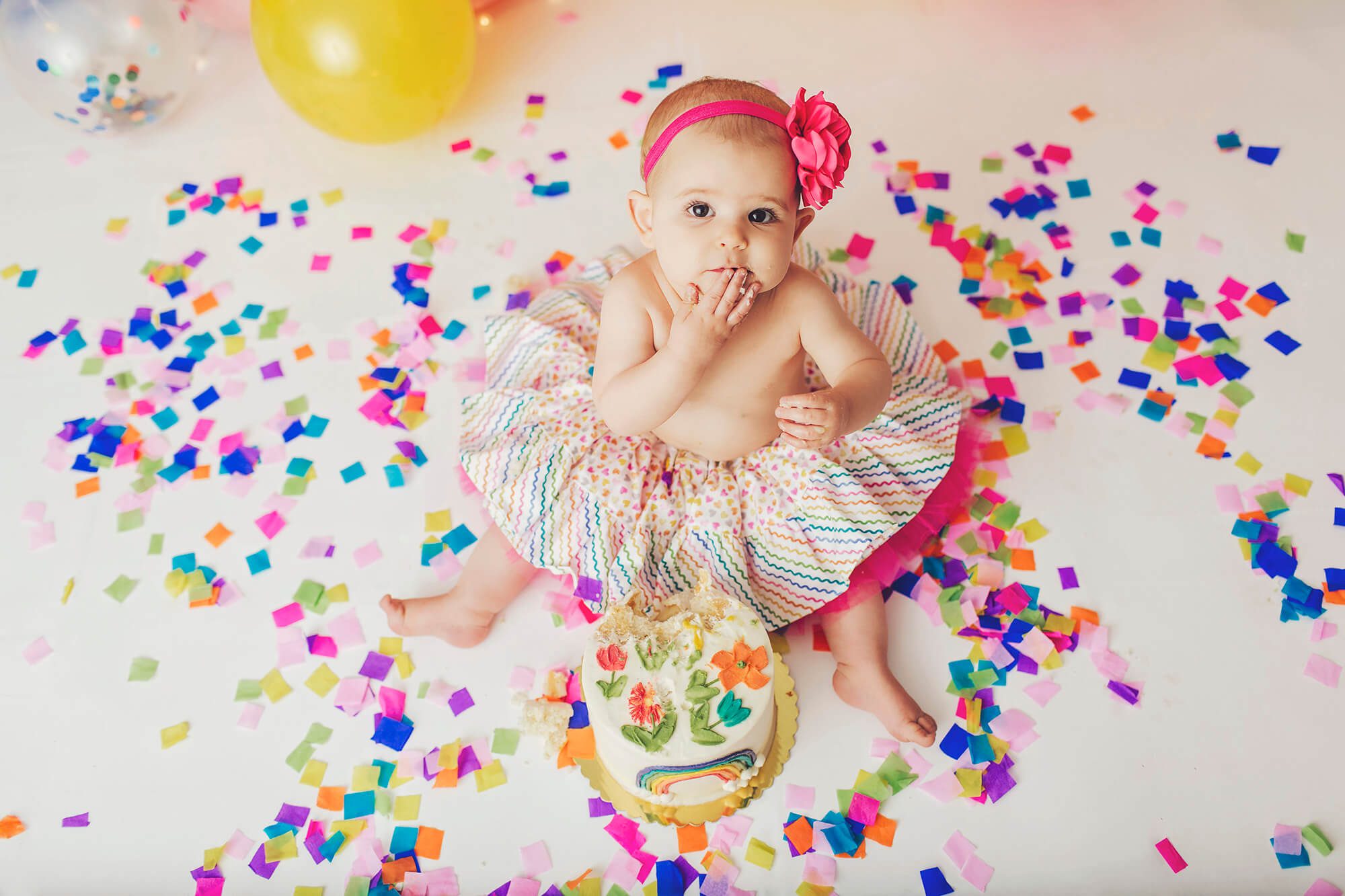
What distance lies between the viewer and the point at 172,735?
1.29 m

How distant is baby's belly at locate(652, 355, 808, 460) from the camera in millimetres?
1230

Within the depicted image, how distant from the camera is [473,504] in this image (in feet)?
4.84

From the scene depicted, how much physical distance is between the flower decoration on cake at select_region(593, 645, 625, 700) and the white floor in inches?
9.9

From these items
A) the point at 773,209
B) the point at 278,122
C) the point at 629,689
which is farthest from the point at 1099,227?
the point at 278,122

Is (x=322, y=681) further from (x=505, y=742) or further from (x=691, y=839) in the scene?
(x=691, y=839)

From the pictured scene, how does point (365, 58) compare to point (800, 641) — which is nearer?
point (800, 641)

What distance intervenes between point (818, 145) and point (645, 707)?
2.04 feet

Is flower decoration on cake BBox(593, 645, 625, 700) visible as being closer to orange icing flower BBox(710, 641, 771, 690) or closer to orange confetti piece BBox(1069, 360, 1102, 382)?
orange icing flower BBox(710, 641, 771, 690)

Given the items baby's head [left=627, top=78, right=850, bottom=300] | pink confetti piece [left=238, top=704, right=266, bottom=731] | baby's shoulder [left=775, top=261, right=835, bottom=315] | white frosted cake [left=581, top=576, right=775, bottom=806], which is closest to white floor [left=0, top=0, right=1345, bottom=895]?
pink confetti piece [left=238, top=704, right=266, bottom=731]

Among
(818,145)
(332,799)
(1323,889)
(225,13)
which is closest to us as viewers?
(818,145)

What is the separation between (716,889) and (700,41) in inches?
65.7

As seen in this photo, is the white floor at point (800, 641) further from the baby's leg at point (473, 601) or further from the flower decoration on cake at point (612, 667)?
the flower decoration on cake at point (612, 667)

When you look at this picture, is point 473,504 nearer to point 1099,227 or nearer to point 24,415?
point 24,415

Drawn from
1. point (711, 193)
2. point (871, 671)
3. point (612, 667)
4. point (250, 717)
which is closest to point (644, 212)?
point (711, 193)
